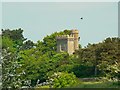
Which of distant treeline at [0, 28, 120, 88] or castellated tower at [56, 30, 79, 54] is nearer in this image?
distant treeline at [0, 28, 120, 88]

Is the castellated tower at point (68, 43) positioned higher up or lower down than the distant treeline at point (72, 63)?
higher up

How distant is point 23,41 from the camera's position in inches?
2213

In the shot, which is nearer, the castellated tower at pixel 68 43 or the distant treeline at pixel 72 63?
the distant treeline at pixel 72 63

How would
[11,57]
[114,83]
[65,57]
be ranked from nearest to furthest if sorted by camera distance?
[11,57], [114,83], [65,57]

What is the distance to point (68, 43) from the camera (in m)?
50.9

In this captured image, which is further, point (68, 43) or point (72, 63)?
point (68, 43)

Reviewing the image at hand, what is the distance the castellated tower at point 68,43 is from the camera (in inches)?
1962

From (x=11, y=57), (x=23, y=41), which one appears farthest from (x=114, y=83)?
(x=23, y=41)

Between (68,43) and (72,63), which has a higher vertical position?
(68,43)

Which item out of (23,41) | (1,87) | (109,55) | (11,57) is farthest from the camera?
(23,41)

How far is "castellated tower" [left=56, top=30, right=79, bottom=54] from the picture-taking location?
4984cm

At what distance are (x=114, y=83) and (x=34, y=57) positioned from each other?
21.6 m

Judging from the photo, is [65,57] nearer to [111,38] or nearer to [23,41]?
[111,38]

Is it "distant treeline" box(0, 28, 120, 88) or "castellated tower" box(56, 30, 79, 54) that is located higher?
"castellated tower" box(56, 30, 79, 54)
